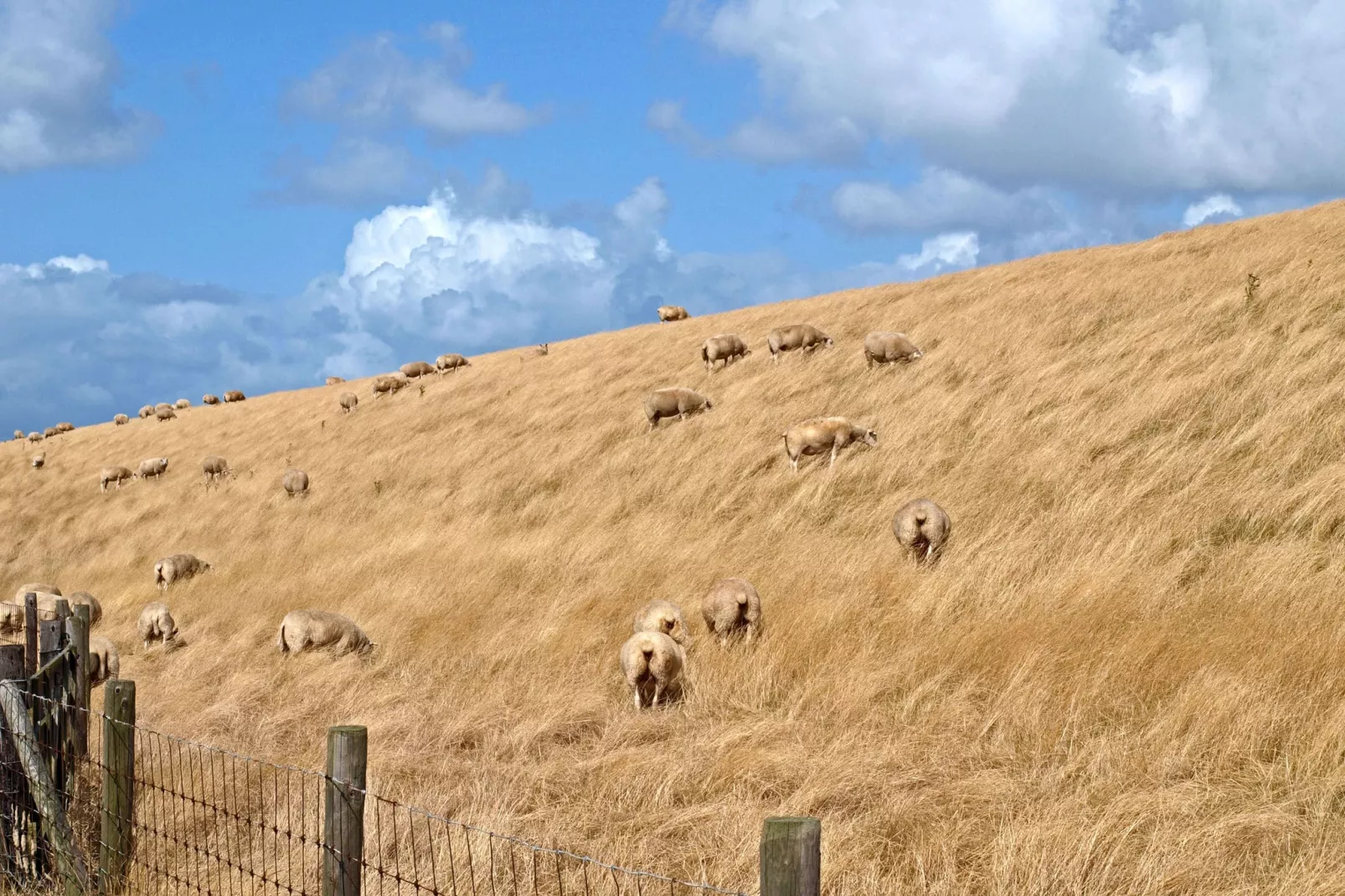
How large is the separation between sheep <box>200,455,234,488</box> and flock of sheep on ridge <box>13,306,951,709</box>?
3 cm

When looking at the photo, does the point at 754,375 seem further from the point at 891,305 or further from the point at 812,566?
the point at 812,566

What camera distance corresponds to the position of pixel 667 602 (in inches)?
433

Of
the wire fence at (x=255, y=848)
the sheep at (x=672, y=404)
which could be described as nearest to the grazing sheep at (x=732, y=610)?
the wire fence at (x=255, y=848)

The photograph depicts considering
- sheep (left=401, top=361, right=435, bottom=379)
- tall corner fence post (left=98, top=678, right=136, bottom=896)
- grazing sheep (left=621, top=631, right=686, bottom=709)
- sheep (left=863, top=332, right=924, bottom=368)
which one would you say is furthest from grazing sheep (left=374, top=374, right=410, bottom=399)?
tall corner fence post (left=98, top=678, right=136, bottom=896)

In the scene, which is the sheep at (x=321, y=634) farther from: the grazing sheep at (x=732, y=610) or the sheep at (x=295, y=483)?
the sheep at (x=295, y=483)

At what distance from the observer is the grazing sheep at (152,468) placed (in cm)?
3136

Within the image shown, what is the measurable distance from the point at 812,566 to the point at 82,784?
7262mm

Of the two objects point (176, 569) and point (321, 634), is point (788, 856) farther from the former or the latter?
point (176, 569)

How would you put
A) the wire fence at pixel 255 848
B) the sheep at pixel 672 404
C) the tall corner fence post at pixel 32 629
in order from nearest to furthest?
the wire fence at pixel 255 848
the tall corner fence post at pixel 32 629
the sheep at pixel 672 404

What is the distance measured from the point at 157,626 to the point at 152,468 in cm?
1905

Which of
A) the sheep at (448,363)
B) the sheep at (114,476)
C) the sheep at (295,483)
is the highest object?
the sheep at (448,363)

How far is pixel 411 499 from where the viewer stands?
2114cm

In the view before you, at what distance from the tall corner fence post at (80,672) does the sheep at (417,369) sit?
28.2 m

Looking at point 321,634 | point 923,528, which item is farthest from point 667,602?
point 321,634
